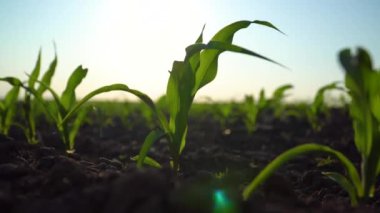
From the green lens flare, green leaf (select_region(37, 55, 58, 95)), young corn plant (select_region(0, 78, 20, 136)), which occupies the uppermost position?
green leaf (select_region(37, 55, 58, 95))

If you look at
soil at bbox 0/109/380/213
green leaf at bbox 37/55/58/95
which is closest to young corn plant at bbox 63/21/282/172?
soil at bbox 0/109/380/213

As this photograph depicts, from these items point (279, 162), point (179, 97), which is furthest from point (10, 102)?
point (279, 162)

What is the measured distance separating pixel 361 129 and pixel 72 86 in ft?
5.85

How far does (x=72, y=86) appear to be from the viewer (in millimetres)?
2674

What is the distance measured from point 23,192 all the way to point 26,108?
1.74 m

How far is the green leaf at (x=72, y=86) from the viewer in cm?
258

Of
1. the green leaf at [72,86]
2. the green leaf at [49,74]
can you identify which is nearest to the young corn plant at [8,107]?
the green leaf at [49,74]

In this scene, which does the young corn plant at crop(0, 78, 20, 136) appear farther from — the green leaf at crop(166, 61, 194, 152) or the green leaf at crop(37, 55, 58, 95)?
the green leaf at crop(166, 61, 194, 152)

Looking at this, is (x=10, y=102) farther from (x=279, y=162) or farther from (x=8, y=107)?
(x=279, y=162)

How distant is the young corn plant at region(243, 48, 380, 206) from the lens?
1345 millimetres

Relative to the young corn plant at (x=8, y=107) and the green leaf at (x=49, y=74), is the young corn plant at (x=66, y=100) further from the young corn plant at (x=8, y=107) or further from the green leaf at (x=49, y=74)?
the young corn plant at (x=8, y=107)

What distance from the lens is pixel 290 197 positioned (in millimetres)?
1589

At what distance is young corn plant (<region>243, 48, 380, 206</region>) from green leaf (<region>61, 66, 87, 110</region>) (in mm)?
1509

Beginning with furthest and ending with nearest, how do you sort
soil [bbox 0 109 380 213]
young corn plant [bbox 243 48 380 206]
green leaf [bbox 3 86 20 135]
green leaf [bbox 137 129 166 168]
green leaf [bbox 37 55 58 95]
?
green leaf [bbox 3 86 20 135], green leaf [bbox 37 55 58 95], green leaf [bbox 137 129 166 168], young corn plant [bbox 243 48 380 206], soil [bbox 0 109 380 213]
